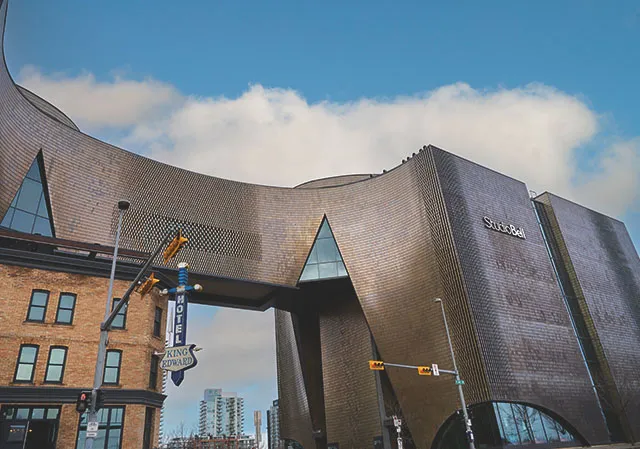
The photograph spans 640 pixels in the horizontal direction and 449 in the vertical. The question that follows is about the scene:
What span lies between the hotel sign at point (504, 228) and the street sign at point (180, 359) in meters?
31.2

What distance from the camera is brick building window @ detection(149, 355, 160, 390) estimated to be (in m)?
27.2

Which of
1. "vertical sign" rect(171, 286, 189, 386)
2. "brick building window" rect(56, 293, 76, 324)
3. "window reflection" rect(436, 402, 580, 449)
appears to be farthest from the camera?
"window reflection" rect(436, 402, 580, 449)

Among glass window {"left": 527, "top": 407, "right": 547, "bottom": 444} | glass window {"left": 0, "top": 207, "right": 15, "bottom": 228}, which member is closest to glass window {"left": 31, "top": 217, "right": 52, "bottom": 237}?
glass window {"left": 0, "top": 207, "right": 15, "bottom": 228}

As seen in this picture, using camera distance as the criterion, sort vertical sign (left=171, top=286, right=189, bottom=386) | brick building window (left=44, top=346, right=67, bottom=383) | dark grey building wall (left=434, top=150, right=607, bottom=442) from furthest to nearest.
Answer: dark grey building wall (left=434, top=150, right=607, bottom=442), brick building window (left=44, top=346, right=67, bottom=383), vertical sign (left=171, top=286, right=189, bottom=386)

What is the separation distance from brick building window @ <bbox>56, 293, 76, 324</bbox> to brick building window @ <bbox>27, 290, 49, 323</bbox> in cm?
71

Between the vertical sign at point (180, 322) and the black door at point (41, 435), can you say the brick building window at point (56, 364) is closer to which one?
the black door at point (41, 435)

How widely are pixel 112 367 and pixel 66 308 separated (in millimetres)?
4261

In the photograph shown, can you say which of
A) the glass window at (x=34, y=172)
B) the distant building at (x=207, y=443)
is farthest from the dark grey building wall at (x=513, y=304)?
the distant building at (x=207, y=443)

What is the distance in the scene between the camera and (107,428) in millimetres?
24156

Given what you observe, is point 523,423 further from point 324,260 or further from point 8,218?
point 8,218

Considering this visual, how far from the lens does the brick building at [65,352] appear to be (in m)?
23.1

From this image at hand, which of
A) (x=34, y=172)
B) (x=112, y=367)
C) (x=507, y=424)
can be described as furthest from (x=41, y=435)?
(x=507, y=424)

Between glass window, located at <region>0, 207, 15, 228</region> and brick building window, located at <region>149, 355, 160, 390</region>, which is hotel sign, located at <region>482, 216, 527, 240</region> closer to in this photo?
brick building window, located at <region>149, 355, 160, 390</region>

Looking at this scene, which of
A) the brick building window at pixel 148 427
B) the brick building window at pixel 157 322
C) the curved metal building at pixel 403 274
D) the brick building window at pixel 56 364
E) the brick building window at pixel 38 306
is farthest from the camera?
the curved metal building at pixel 403 274
